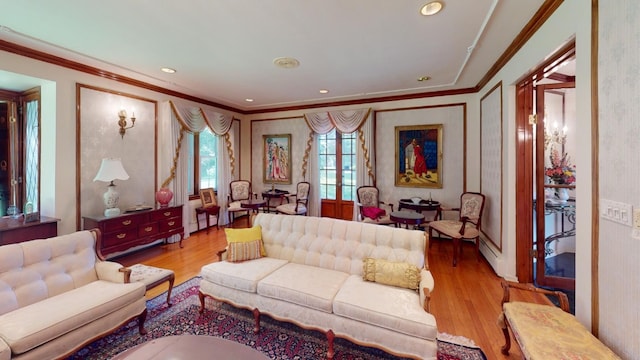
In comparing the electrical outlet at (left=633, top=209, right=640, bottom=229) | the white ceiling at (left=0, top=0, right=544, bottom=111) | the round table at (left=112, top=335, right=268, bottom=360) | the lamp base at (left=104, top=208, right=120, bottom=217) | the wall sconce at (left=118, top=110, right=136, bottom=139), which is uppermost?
the white ceiling at (left=0, top=0, right=544, bottom=111)

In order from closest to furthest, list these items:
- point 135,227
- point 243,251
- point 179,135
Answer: point 243,251 < point 135,227 < point 179,135

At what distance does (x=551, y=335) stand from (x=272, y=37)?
3.38 meters

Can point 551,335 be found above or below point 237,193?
below

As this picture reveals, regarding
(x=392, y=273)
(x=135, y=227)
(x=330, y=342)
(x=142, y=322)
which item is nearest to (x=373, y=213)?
(x=392, y=273)

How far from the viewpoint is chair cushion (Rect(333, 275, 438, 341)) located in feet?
5.73

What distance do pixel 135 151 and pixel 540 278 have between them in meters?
5.99

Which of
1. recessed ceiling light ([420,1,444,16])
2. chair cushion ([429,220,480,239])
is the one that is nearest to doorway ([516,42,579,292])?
chair cushion ([429,220,480,239])

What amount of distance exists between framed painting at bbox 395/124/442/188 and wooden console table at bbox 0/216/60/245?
5.34m

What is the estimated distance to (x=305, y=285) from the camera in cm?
222

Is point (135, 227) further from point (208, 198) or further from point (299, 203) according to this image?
point (299, 203)

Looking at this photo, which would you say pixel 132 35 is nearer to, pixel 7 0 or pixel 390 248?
pixel 7 0

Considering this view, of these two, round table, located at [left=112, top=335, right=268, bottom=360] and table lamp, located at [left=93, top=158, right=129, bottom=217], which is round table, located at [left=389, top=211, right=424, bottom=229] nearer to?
round table, located at [left=112, top=335, right=268, bottom=360]

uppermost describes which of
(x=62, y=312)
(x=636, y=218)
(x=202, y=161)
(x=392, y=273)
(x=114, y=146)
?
(x=114, y=146)

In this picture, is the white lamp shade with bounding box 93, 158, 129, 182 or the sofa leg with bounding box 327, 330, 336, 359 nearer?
the sofa leg with bounding box 327, 330, 336, 359
